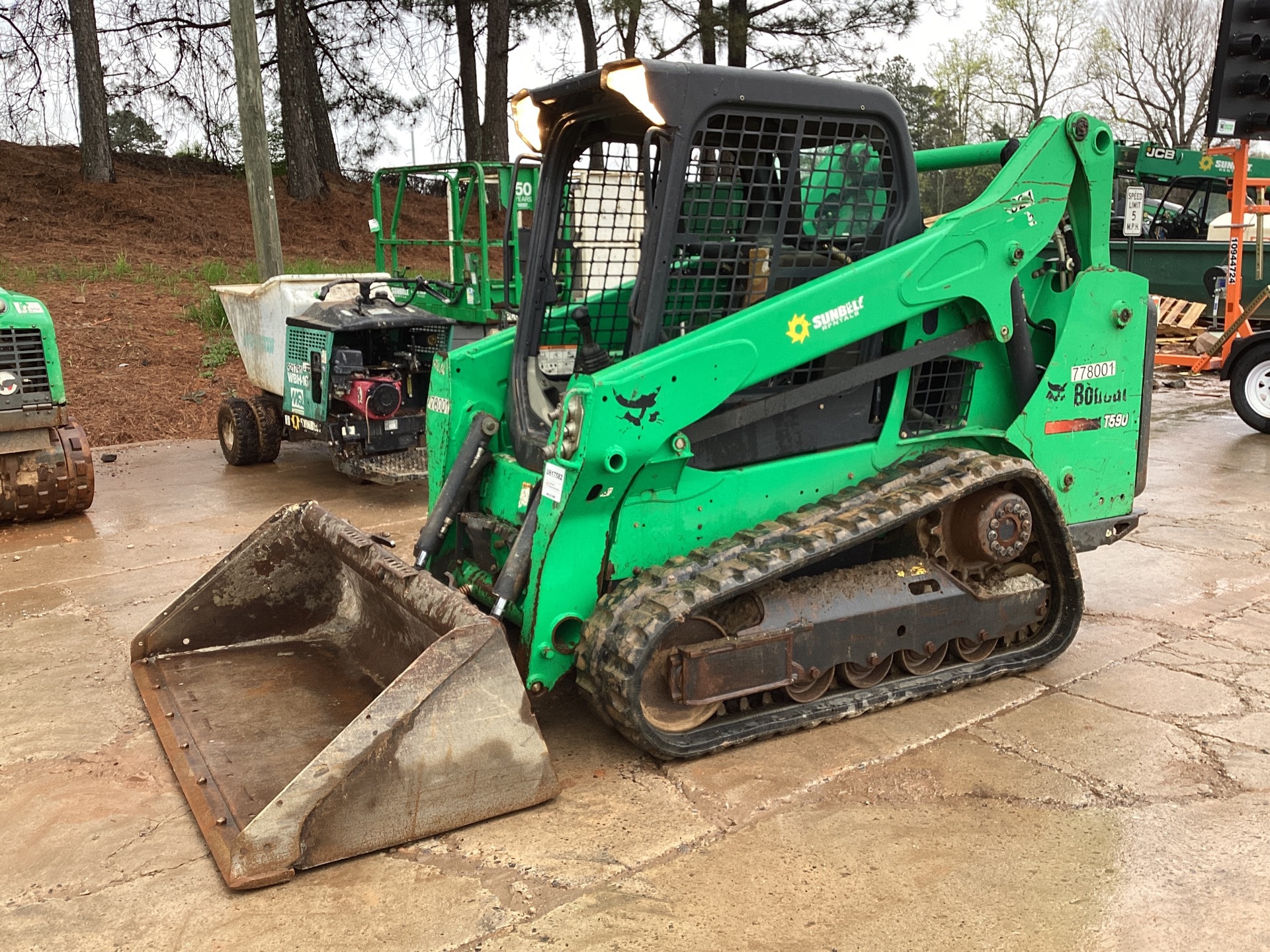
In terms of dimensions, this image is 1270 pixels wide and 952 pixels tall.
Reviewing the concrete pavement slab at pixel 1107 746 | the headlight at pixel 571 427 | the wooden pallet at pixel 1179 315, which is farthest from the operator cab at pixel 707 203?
the wooden pallet at pixel 1179 315

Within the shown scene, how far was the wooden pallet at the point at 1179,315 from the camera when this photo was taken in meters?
14.6

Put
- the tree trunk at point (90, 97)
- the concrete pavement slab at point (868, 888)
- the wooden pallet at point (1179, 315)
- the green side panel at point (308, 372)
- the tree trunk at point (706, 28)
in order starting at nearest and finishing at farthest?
1. the concrete pavement slab at point (868, 888)
2. the green side panel at point (308, 372)
3. the wooden pallet at point (1179, 315)
4. the tree trunk at point (90, 97)
5. the tree trunk at point (706, 28)

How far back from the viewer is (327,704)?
12.9ft

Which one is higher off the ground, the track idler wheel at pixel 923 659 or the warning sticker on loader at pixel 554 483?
the warning sticker on loader at pixel 554 483

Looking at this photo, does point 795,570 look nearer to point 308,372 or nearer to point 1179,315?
point 308,372

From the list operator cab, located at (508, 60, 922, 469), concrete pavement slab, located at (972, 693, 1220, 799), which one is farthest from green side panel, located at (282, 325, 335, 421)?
concrete pavement slab, located at (972, 693, 1220, 799)

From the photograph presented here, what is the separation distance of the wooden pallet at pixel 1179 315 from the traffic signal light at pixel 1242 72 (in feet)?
19.0

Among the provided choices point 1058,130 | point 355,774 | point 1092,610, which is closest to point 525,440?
point 355,774

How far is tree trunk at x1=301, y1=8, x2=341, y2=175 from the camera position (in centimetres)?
1923

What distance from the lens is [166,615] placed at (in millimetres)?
4469

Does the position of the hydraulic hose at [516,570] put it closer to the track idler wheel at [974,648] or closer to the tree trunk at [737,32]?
the track idler wheel at [974,648]

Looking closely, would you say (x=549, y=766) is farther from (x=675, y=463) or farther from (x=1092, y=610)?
(x=1092, y=610)

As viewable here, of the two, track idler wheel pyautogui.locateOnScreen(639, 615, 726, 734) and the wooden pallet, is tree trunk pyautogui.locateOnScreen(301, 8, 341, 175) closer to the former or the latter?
the wooden pallet

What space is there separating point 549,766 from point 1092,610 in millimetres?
3055
